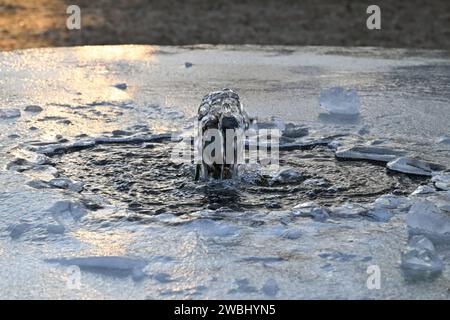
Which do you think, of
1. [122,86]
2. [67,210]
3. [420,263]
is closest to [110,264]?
[67,210]

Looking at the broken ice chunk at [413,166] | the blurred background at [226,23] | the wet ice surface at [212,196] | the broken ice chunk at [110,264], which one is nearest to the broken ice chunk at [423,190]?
the wet ice surface at [212,196]

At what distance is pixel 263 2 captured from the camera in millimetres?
12070

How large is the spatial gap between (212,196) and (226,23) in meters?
7.36

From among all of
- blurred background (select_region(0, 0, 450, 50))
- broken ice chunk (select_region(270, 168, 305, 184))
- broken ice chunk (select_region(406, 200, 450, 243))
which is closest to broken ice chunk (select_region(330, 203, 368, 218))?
broken ice chunk (select_region(406, 200, 450, 243))

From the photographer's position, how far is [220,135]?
3.50 metres

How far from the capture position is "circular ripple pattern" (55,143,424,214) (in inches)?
121

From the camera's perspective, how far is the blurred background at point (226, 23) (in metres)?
9.34

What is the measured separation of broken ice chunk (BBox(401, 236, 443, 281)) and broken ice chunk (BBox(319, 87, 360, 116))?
197 centimetres

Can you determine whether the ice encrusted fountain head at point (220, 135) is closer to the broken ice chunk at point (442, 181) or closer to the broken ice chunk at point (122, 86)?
the broken ice chunk at point (442, 181)

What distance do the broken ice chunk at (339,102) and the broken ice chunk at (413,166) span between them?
909 mm

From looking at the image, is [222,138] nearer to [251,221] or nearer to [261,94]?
[251,221]

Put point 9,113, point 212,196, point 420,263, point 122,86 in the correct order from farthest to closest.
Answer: point 122,86 → point 9,113 → point 212,196 → point 420,263

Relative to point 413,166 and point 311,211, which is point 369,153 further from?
point 311,211

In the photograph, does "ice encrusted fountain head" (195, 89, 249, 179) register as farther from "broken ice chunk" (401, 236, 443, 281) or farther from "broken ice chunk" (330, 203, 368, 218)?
"broken ice chunk" (401, 236, 443, 281)
